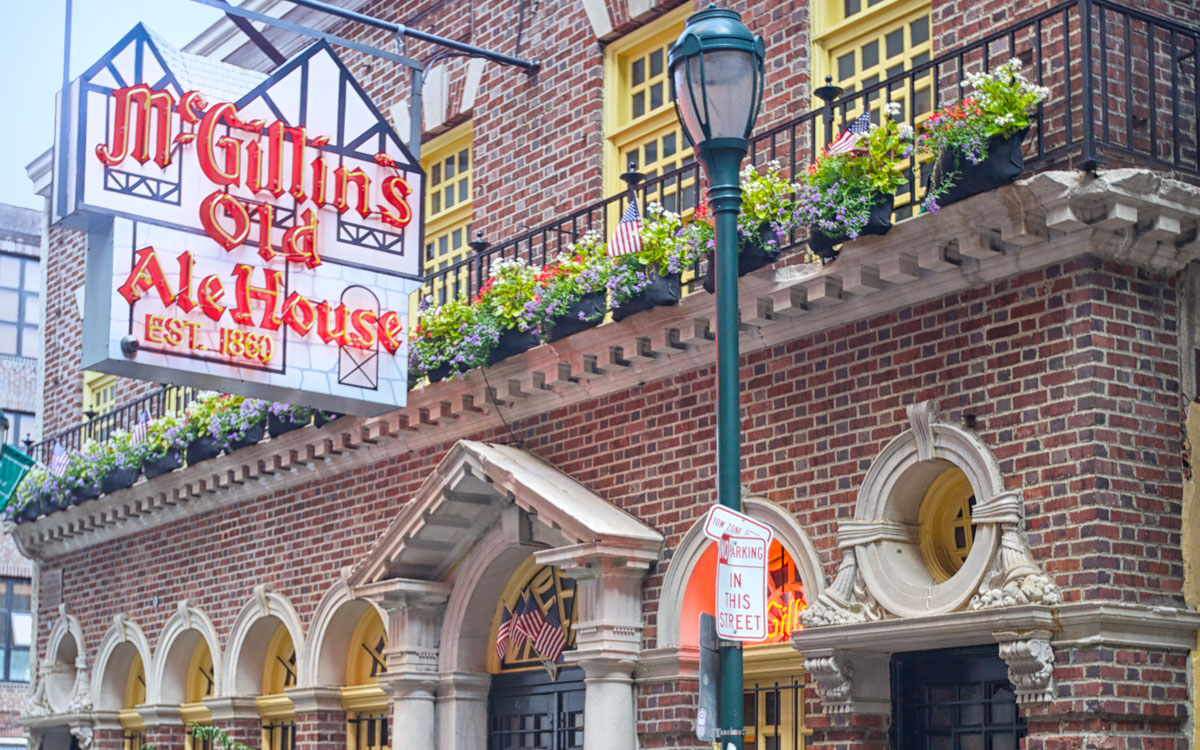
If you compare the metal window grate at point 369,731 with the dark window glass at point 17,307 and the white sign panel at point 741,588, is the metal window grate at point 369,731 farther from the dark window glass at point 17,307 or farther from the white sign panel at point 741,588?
the dark window glass at point 17,307

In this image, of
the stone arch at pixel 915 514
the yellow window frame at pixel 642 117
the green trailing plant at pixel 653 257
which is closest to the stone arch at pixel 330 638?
the yellow window frame at pixel 642 117

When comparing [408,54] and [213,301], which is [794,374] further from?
[408,54]

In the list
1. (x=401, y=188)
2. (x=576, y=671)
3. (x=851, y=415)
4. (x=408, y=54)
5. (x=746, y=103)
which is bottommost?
(x=576, y=671)

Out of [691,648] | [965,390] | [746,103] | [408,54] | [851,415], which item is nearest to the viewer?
[746,103]

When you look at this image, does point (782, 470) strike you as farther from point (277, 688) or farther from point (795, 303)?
point (277, 688)

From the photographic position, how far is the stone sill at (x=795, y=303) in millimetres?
10172

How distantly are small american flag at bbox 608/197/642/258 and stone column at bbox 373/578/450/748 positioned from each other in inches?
148

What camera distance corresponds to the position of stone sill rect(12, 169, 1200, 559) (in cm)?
1017

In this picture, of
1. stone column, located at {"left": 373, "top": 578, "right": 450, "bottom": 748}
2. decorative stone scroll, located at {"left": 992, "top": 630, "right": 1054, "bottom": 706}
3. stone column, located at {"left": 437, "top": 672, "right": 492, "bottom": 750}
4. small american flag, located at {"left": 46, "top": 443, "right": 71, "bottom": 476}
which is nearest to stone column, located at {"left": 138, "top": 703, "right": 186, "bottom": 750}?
small american flag, located at {"left": 46, "top": 443, "right": 71, "bottom": 476}

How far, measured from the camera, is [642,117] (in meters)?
14.8

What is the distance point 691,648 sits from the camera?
42.0 feet

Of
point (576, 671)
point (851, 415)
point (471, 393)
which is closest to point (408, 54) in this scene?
point (471, 393)

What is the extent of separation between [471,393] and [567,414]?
1000 millimetres

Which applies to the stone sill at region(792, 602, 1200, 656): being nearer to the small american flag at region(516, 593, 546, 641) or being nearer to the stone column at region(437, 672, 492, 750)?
the small american flag at region(516, 593, 546, 641)
